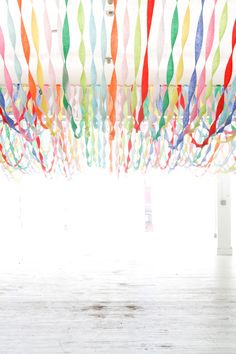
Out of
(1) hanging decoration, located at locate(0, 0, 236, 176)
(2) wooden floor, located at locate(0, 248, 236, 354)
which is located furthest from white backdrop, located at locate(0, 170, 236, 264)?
(2) wooden floor, located at locate(0, 248, 236, 354)

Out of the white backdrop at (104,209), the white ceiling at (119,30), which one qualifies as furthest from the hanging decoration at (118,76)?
the white backdrop at (104,209)

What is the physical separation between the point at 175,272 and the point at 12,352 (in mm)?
4308

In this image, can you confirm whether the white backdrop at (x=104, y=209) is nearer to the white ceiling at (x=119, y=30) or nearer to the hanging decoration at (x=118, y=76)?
the hanging decoration at (x=118, y=76)

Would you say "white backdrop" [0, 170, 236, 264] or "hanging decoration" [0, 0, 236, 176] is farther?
"white backdrop" [0, 170, 236, 264]

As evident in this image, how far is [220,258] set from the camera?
9062 mm

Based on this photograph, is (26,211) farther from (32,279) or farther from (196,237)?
(32,279)

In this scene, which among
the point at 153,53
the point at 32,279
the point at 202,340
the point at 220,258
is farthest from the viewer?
the point at 220,258

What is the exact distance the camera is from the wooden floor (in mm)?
3209

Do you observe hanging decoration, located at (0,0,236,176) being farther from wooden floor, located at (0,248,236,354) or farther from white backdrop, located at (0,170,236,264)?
white backdrop, located at (0,170,236,264)

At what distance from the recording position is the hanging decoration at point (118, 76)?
8.46ft

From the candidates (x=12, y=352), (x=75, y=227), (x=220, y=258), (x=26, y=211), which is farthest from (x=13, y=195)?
(x=12, y=352)

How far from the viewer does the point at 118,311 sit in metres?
4.28

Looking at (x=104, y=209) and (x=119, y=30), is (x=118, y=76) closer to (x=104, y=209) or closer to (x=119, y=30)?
(x=119, y=30)

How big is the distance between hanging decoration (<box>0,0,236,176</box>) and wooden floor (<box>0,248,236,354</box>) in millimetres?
1609
